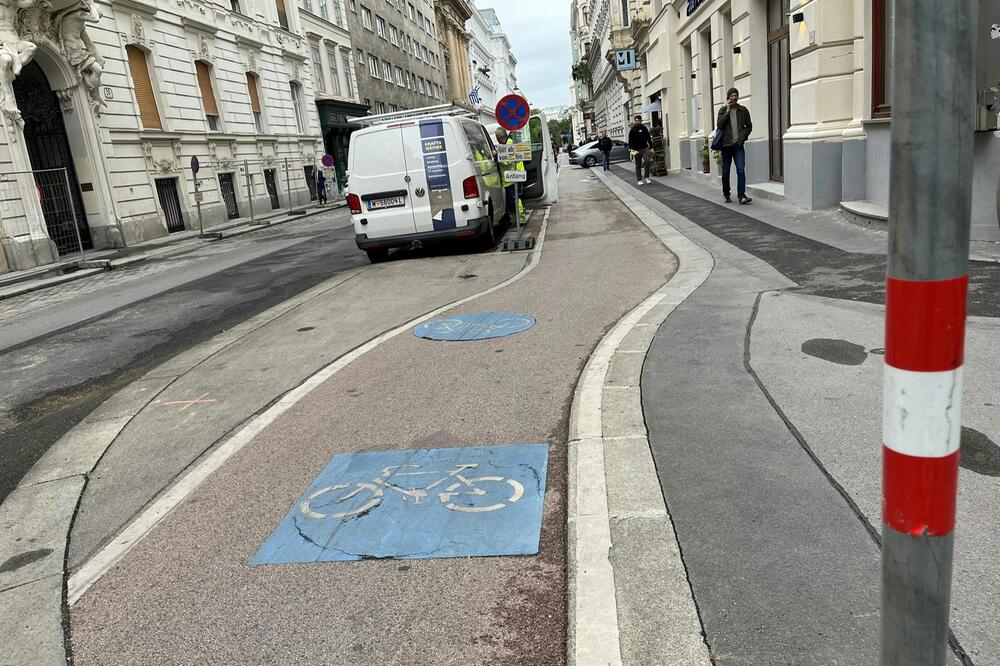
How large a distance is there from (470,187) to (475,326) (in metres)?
5.31

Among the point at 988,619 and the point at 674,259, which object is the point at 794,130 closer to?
the point at 674,259

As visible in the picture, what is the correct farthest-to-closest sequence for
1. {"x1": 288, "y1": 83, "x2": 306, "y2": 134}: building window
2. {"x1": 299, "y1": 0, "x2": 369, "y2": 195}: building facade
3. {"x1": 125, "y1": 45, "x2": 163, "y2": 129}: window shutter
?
{"x1": 299, "y1": 0, "x2": 369, "y2": 195}: building facade, {"x1": 288, "y1": 83, "x2": 306, "y2": 134}: building window, {"x1": 125, "y1": 45, "x2": 163, "y2": 129}: window shutter

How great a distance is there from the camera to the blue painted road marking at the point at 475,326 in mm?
6566

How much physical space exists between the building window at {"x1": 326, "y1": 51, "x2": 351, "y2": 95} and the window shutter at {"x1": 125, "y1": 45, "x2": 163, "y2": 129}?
18369mm

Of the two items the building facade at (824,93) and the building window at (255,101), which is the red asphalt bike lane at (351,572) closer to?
the building facade at (824,93)

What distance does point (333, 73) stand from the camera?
4231cm

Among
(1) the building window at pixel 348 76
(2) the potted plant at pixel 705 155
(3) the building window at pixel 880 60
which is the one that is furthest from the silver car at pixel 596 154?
(3) the building window at pixel 880 60

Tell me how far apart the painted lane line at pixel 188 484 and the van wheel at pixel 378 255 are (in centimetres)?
→ 581

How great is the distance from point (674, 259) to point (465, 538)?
285 inches

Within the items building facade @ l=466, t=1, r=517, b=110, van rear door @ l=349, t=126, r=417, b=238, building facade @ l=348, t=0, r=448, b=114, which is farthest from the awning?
building facade @ l=466, t=1, r=517, b=110

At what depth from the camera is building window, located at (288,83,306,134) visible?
118ft

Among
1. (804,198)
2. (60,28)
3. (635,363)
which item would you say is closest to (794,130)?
(804,198)

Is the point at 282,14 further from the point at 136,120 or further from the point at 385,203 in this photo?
the point at 385,203

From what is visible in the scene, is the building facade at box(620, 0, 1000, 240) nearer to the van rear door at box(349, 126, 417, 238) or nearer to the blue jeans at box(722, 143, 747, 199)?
the blue jeans at box(722, 143, 747, 199)
